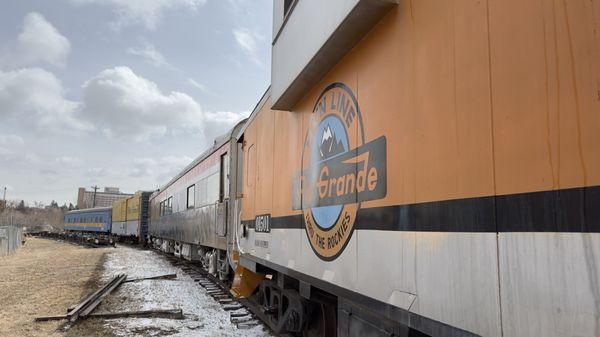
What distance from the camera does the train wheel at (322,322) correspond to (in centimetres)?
465

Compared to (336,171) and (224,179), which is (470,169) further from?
(224,179)

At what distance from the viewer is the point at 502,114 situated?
1.66 metres

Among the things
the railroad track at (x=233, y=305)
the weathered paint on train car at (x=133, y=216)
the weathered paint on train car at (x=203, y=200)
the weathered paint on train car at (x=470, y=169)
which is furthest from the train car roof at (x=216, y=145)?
the weathered paint on train car at (x=133, y=216)

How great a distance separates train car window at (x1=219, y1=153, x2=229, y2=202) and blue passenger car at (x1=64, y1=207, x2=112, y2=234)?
34057 millimetres

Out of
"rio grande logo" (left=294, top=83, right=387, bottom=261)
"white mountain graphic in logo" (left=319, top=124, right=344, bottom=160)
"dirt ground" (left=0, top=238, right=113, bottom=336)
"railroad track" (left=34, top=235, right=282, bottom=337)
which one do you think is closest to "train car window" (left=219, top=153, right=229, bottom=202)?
"railroad track" (left=34, top=235, right=282, bottom=337)

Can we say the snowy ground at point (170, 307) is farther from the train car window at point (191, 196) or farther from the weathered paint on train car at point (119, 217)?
the weathered paint on train car at point (119, 217)

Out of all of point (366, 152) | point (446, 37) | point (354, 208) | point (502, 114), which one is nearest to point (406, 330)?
point (354, 208)

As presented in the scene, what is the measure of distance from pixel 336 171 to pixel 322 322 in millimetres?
2552

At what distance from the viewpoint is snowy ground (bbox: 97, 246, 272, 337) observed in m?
7.02

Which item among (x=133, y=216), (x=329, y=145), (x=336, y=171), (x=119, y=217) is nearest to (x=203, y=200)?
(x=329, y=145)

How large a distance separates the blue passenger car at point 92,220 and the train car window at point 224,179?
34057 millimetres

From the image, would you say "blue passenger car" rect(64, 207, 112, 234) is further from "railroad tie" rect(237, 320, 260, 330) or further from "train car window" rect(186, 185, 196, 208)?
"railroad tie" rect(237, 320, 260, 330)

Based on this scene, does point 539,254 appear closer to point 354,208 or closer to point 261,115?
point 354,208

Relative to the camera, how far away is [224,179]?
31.1 ft
